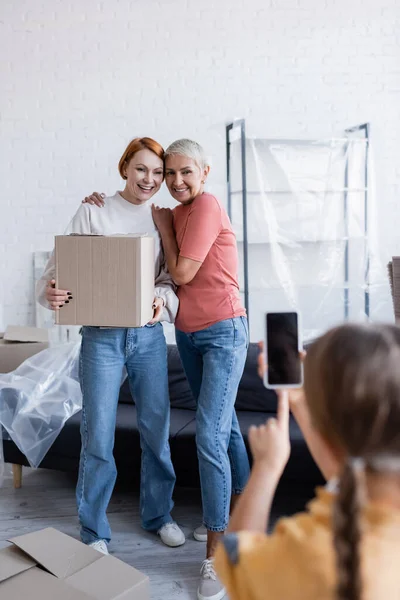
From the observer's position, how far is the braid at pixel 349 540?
0.66 meters

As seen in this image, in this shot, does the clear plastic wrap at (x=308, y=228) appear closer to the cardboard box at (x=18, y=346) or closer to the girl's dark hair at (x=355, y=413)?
the cardboard box at (x=18, y=346)

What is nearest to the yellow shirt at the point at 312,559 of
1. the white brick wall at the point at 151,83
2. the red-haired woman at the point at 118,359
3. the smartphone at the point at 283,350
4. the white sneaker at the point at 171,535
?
the smartphone at the point at 283,350

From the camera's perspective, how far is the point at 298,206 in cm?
407

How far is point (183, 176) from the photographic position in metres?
2.04

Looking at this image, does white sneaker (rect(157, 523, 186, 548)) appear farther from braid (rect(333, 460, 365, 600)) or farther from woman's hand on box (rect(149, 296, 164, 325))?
braid (rect(333, 460, 365, 600))

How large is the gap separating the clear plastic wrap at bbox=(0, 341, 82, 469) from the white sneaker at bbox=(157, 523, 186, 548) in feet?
1.97

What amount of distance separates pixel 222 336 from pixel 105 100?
268 centimetres

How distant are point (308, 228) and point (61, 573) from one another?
9.74 ft

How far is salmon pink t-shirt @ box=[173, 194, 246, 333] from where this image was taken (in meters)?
2.00

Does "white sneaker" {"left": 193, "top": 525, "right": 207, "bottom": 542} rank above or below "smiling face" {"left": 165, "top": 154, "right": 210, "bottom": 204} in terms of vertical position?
below

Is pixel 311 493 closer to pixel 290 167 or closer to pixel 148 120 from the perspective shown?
pixel 290 167

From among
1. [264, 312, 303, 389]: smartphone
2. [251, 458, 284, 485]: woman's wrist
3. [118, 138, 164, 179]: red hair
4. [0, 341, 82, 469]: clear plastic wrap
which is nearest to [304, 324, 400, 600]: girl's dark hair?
[251, 458, 284, 485]: woman's wrist

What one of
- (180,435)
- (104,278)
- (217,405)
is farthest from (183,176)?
(180,435)

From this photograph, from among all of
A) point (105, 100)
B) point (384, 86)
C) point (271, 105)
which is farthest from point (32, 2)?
point (384, 86)
